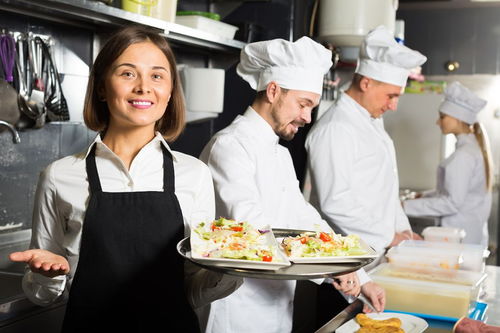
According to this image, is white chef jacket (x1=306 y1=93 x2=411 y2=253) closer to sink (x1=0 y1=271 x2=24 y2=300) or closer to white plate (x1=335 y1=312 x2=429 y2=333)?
white plate (x1=335 y1=312 x2=429 y2=333)

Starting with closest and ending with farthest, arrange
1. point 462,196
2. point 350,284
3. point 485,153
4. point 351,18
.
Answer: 1. point 350,284
2. point 351,18
3. point 462,196
4. point 485,153

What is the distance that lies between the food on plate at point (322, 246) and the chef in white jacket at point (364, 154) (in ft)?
3.15

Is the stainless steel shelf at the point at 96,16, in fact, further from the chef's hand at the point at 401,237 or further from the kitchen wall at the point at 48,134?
the chef's hand at the point at 401,237

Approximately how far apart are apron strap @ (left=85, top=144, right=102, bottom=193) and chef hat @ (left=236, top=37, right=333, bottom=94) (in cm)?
79

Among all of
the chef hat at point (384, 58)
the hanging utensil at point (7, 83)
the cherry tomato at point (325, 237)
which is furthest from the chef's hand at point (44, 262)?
the chef hat at point (384, 58)

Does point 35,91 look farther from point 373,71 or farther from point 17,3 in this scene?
point 373,71

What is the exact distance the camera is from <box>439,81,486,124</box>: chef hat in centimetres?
427

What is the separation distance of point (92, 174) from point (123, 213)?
115 millimetres

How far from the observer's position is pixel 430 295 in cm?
182

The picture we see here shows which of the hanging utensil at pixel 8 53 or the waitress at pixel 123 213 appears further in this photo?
the hanging utensil at pixel 8 53

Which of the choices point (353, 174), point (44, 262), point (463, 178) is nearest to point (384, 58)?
point (353, 174)

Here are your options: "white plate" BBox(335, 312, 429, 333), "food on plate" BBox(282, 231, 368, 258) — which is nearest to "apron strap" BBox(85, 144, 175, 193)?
"food on plate" BBox(282, 231, 368, 258)

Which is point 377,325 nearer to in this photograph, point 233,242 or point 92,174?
point 233,242

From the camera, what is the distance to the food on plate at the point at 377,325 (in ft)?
5.33
